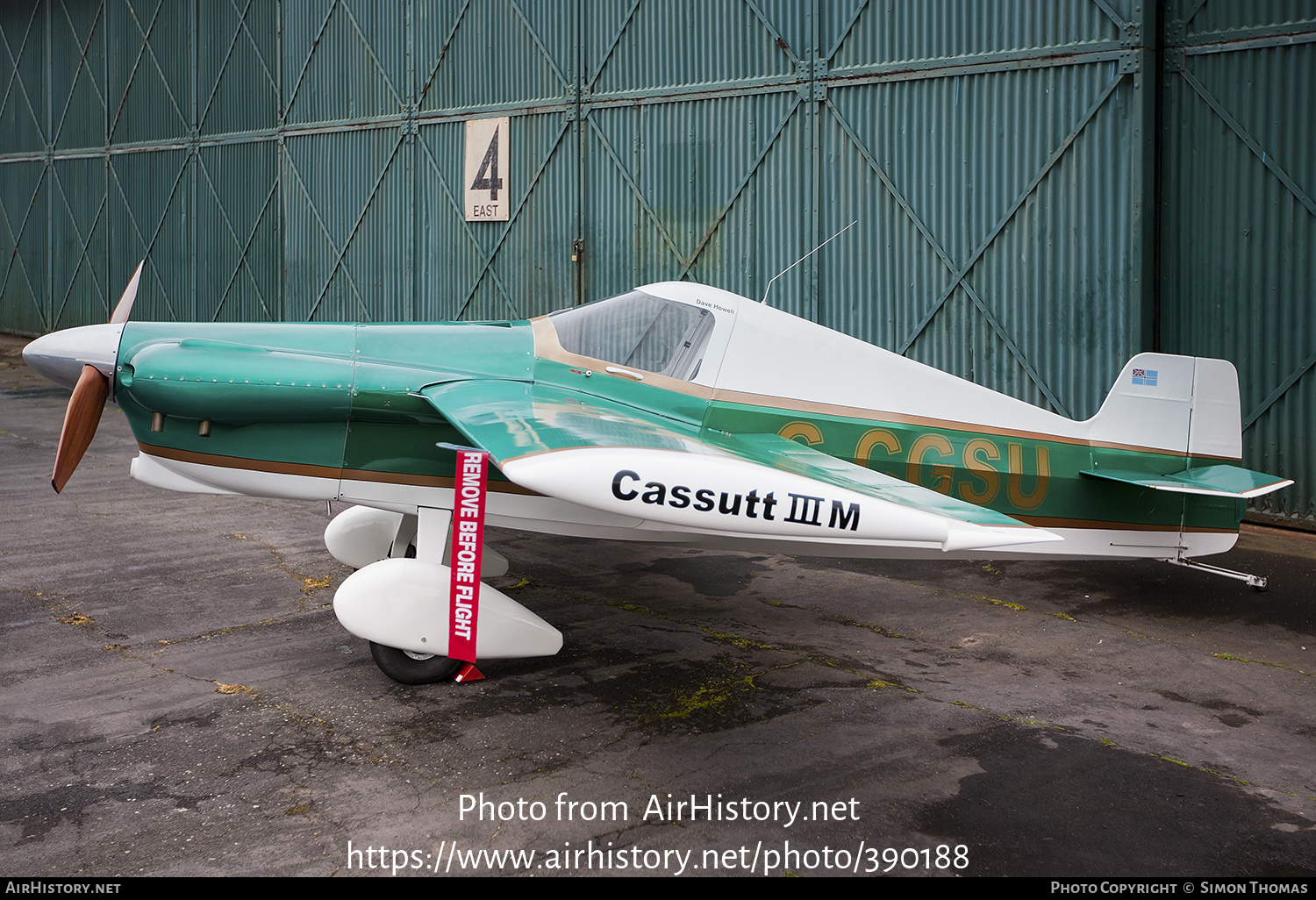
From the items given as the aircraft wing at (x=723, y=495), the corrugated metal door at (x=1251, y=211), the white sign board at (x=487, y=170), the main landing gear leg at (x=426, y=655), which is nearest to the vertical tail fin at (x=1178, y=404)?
the aircraft wing at (x=723, y=495)

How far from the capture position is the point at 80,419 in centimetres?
580

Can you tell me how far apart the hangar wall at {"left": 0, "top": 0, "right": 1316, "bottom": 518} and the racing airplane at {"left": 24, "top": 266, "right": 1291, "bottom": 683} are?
4.11 meters

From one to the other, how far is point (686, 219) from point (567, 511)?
316 inches

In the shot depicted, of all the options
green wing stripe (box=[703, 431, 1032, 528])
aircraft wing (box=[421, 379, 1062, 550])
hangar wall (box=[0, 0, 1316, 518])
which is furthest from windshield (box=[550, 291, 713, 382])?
hangar wall (box=[0, 0, 1316, 518])

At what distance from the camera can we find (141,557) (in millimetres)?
8125

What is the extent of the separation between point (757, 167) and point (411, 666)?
28.4 ft

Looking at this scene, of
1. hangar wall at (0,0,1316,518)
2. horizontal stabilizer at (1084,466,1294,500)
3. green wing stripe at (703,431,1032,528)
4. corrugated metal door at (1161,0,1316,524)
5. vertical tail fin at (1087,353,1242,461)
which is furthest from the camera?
hangar wall at (0,0,1316,518)

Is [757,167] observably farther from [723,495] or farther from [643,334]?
[723,495]

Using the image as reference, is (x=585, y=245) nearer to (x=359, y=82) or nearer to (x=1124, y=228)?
(x=359, y=82)

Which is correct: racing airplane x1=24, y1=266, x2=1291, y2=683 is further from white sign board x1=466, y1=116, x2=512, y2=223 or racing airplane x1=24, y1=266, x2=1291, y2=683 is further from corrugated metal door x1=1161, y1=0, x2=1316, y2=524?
white sign board x1=466, y1=116, x2=512, y2=223

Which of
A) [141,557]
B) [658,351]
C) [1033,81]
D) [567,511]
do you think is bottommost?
[141,557]

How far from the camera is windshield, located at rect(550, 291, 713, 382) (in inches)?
243

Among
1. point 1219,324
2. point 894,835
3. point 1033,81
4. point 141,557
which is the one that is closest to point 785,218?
point 1033,81
